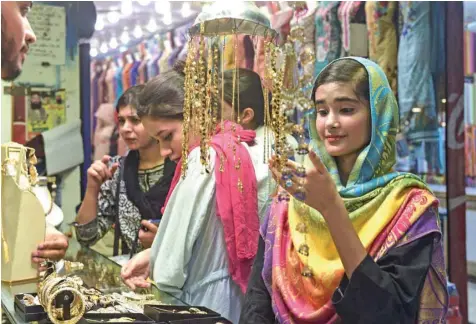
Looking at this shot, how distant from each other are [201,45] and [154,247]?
543 mm

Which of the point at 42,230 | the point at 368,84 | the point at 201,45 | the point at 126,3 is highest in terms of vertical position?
the point at 126,3

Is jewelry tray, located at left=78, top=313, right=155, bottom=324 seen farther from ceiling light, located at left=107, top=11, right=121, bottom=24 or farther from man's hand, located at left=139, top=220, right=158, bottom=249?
ceiling light, located at left=107, top=11, right=121, bottom=24

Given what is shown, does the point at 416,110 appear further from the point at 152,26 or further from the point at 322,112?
the point at 152,26

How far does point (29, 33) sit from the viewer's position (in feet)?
5.92

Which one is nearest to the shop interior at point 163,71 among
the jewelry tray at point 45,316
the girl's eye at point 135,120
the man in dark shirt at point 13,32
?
the girl's eye at point 135,120

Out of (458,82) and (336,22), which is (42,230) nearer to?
(336,22)

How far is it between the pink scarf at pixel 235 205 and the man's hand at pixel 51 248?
0.60 meters

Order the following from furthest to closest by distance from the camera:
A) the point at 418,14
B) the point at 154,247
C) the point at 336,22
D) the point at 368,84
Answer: the point at 336,22 → the point at 418,14 → the point at 154,247 → the point at 368,84

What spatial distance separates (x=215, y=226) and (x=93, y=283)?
39cm

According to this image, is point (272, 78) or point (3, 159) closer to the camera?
point (272, 78)

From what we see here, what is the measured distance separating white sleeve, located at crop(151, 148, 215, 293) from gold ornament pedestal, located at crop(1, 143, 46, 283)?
435 mm

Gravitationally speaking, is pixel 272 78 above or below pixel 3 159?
above

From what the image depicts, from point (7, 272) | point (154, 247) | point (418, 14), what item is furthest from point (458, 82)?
point (7, 272)

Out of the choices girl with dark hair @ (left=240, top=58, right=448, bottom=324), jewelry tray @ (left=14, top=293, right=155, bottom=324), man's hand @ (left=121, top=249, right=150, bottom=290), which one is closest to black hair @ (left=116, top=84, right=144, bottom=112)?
man's hand @ (left=121, top=249, right=150, bottom=290)
